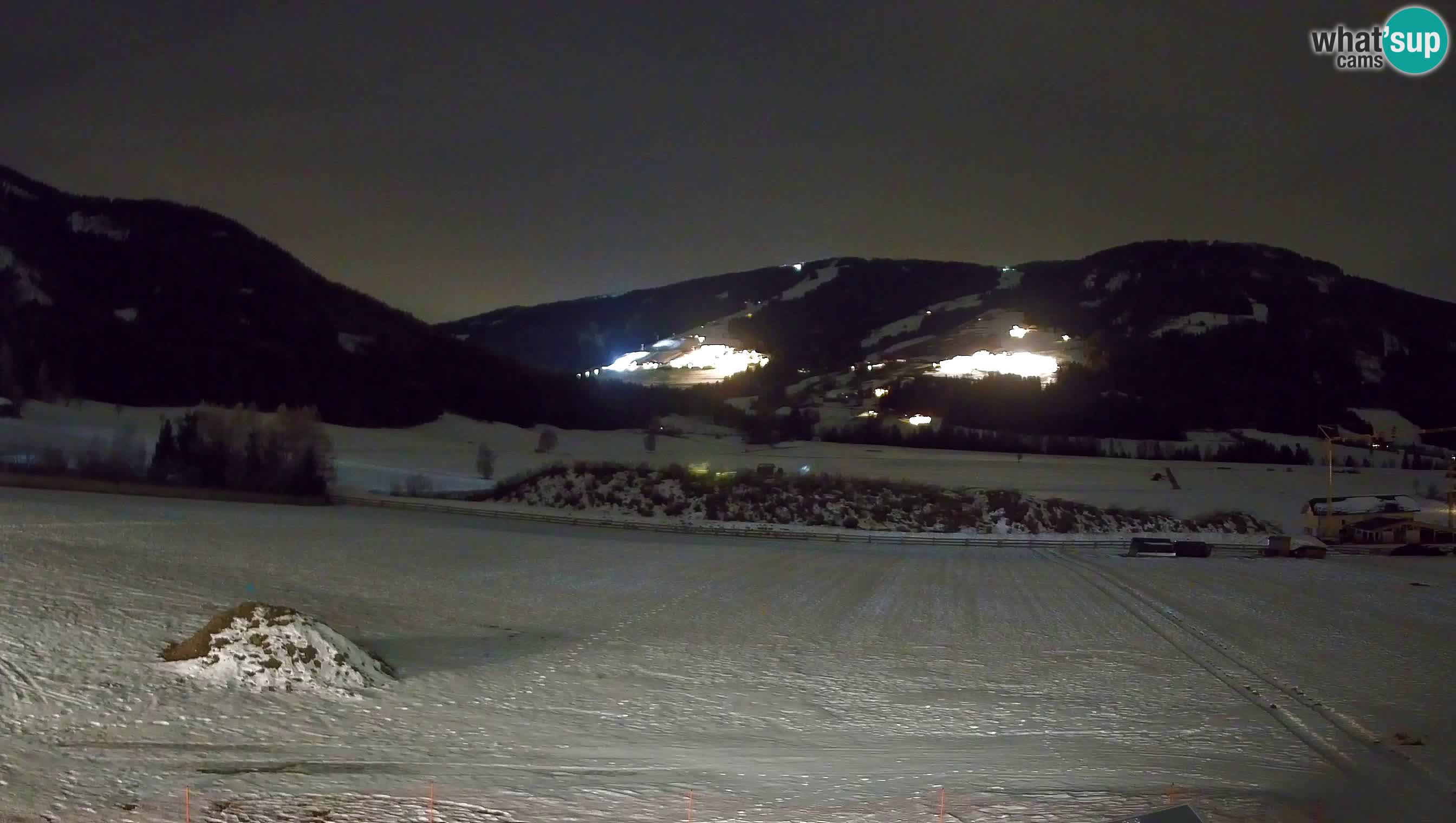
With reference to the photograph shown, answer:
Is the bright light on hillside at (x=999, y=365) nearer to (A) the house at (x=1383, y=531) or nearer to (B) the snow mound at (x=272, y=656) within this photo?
(A) the house at (x=1383, y=531)

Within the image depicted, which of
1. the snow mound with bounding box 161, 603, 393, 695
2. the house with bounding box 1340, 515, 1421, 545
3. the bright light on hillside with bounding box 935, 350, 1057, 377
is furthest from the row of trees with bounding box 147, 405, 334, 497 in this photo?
the bright light on hillside with bounding box 935, 350, 1057, 377

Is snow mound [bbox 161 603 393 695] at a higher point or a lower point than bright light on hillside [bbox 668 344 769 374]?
lower

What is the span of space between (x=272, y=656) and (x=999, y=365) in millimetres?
158333

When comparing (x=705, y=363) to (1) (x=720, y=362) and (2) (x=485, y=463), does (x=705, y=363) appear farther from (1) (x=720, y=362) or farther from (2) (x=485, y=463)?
(2) (x=485, y=463)

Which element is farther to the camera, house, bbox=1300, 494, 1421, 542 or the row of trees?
the row of trees

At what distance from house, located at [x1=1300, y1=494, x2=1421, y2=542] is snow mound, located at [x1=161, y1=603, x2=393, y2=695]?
172 ft

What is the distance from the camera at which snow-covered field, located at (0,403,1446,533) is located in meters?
66.4

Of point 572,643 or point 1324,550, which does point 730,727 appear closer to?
point 572,643

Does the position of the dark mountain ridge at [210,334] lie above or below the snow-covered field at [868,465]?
above

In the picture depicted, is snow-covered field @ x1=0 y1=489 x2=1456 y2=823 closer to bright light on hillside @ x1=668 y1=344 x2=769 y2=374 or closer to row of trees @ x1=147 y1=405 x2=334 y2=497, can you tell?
row of trees @ x1=147 y1=405 x2=334 y2=497

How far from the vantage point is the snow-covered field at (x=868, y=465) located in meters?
66.4

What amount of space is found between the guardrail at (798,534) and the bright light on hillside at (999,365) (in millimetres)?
102693

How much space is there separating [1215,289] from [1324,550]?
6753 inches

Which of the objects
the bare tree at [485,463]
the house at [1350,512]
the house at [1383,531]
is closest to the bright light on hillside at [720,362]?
the bare tree at [485,463]
